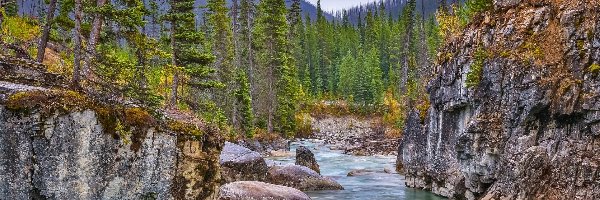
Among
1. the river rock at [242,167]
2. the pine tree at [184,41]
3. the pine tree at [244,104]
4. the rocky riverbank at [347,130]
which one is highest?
the pine tree at [184,41]

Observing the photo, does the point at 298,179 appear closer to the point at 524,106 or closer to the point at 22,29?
the point at 524,106

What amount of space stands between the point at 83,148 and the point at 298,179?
47.9ft

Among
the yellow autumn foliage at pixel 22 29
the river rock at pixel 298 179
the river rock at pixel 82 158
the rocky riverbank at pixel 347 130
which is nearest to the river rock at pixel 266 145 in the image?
the rocky riverbank at pixel 347 130

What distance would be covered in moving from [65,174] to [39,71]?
2514 millimetres

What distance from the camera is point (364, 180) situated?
26.5 m

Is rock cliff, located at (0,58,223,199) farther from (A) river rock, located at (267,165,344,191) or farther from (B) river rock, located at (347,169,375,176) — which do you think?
(B) river rock, located at (347,169,375,176)

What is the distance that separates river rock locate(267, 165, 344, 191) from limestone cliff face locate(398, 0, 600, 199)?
4.77 m

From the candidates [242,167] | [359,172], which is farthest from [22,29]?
[359,172]

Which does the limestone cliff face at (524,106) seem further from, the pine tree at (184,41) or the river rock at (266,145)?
the river rock at (266,145)

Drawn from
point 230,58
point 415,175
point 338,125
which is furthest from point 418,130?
point 338,125

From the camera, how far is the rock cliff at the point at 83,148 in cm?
803

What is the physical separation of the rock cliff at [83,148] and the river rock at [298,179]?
12.4 metres

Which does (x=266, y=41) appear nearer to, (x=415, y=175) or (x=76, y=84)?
(x=415, y=175)

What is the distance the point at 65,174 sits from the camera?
827cm
